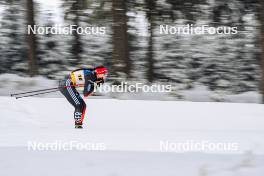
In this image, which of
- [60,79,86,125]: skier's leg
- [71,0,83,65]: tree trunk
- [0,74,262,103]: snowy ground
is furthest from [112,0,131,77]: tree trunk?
[60,79,86,125]: skier's leg

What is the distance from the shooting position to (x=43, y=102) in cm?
889

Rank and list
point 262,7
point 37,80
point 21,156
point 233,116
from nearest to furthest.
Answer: point 21,156, point 233,116, point 262,7, point 37,80

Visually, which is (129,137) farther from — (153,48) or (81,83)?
(153,48)

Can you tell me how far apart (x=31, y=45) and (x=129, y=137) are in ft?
34.4

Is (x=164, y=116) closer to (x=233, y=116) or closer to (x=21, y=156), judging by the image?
(x=233, y=116)

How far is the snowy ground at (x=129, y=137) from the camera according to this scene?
4.93 m

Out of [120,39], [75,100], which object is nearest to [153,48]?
[120,39]

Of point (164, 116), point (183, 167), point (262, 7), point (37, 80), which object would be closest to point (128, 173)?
point (183, 167)

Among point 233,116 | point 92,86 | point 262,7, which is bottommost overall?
point 233,116

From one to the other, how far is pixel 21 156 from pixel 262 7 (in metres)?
7.90

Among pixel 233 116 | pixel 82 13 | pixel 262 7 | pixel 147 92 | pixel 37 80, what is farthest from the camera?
pixel 82 13

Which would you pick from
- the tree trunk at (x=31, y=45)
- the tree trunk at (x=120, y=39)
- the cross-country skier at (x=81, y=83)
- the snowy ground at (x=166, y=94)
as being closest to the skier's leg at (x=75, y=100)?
the cross-country skier at (x=81, y=83)

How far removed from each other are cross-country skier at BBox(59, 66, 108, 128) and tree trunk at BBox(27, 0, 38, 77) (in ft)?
30.3

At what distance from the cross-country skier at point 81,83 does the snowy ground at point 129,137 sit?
361 mm
